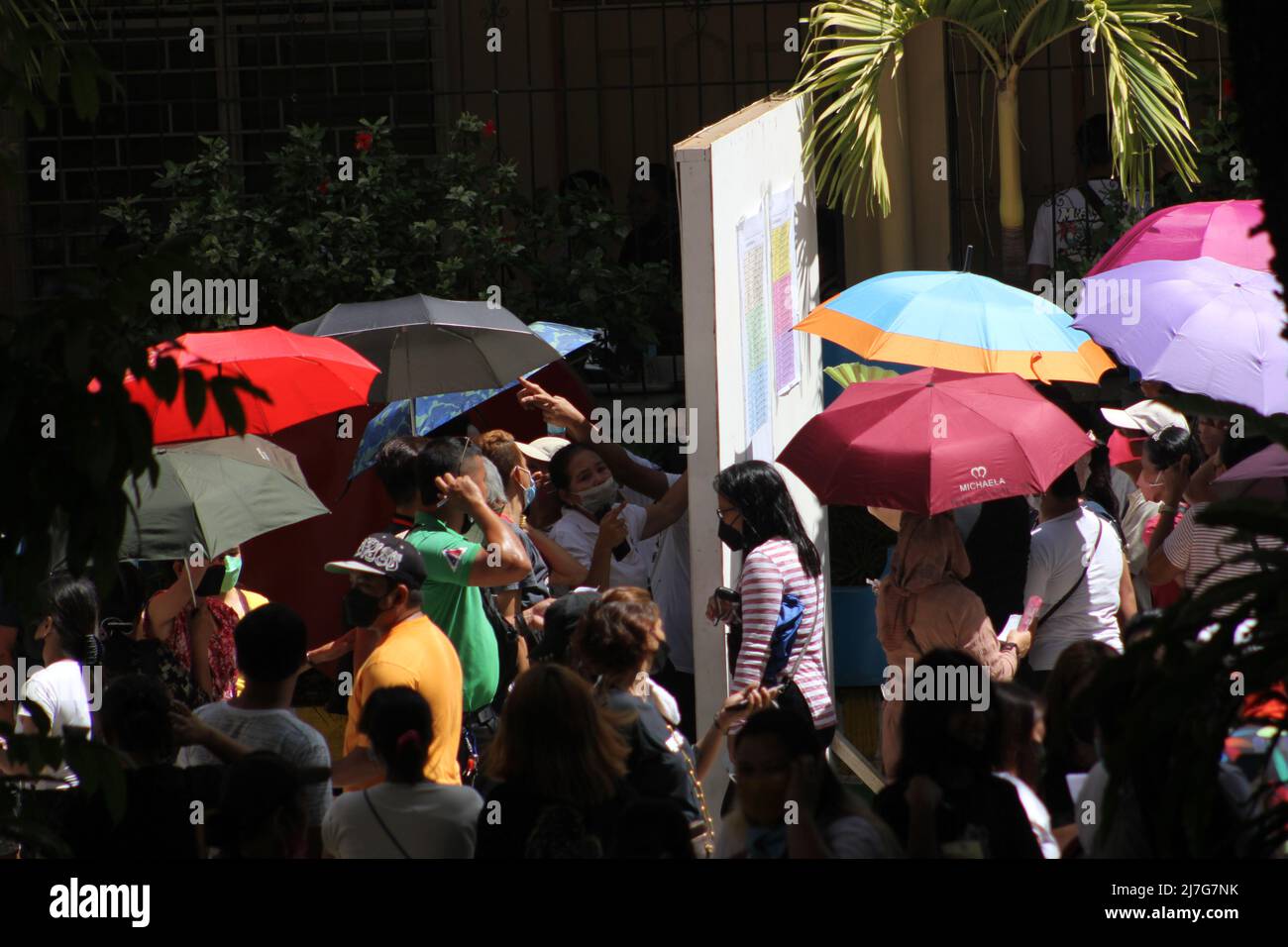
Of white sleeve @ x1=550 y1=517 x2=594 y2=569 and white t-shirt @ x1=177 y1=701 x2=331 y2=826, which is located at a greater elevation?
white sleeve @ x1=550 y1=517 x2=594 y2=569

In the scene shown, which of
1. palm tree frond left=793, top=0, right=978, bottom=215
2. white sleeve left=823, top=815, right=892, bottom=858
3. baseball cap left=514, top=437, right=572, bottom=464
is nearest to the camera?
white sleeve left=823, top=815, right=892, bottom=858

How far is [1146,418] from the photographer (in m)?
6.72

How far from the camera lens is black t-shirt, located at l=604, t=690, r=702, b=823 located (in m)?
4.48

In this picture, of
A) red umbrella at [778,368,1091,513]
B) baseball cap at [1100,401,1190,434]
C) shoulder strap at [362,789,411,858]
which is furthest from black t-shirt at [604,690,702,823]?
baseball cap at [1100,401,1190,434]

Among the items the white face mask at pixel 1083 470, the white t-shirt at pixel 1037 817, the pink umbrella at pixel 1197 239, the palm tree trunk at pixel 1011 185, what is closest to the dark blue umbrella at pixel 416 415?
the white face mask at pixel 1083 470

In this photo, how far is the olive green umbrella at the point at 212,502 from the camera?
216 inches

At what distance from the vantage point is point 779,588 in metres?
5.73

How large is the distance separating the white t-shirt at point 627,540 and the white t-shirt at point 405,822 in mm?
2364

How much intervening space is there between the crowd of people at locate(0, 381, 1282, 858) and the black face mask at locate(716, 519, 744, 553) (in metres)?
0.01

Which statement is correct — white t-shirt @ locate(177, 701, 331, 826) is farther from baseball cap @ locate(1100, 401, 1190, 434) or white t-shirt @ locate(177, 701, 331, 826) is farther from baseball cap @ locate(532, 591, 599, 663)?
baseball cap @ locate(1100, 401, 1190, 434)

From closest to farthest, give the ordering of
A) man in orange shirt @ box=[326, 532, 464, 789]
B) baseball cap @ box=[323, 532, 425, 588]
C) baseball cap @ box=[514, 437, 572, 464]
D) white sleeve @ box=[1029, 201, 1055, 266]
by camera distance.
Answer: man in orange shirt @ box=[326, 532, 464, 789] < baseball cap @ box=[323, 532, 425, 588] < baseball cap @ box=[514, 437, 572, 464] < white sleeve @ box=[1029, 201, 1055, 266]

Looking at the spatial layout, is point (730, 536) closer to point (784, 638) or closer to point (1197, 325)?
point (784, 638)
